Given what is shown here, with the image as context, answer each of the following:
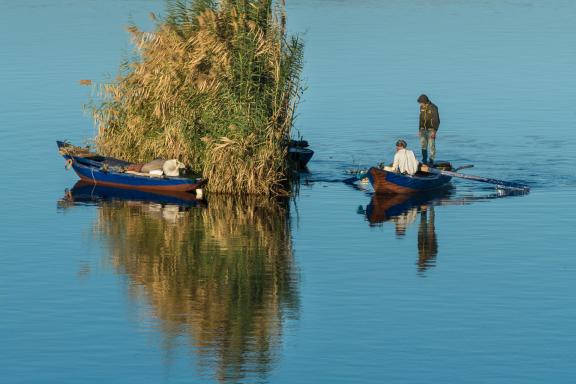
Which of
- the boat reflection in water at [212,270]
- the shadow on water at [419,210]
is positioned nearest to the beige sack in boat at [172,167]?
the boat reflection in water at [212,270]

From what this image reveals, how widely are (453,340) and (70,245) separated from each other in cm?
1512

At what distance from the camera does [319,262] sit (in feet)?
142

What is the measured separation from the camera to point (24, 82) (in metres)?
80.9

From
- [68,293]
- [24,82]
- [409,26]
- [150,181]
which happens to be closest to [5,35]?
[24,82]

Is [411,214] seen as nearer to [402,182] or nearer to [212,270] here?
[402,182]

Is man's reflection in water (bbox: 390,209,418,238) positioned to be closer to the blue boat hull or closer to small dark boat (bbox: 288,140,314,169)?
the blue boat hull

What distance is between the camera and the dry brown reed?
5197 centimetres

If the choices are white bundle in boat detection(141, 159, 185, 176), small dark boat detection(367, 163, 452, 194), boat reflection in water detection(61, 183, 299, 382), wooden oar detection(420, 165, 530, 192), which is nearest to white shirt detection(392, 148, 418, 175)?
small dark boat detection(367, 163, 452, 194)

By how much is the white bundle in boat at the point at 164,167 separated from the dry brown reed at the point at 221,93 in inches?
36.8

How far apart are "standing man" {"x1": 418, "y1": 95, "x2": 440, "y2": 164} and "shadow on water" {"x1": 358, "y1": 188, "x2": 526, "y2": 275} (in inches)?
90.6

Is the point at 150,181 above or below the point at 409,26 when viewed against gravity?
below

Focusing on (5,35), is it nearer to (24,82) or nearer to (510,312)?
(24,82)

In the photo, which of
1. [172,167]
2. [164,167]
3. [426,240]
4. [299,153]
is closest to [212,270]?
[426,240]

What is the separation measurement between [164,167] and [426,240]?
1089cm
